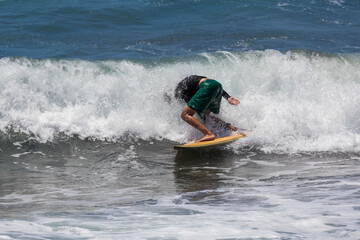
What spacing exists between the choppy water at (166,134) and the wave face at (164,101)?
0.03 m

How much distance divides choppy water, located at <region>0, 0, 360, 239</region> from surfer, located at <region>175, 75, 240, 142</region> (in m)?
0.50

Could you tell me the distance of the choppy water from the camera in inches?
192

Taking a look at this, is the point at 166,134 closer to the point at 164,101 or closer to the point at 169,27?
the point at 164,101

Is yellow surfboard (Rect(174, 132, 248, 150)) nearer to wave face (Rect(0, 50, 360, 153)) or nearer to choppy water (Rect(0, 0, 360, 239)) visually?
choppy water (Rect(0, 0, 360, 239))

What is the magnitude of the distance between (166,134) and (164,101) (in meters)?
0.63

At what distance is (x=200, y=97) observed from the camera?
8.15 metres

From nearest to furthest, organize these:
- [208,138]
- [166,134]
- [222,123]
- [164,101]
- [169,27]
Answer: [208,138] < [222,123] < [166,134] < [164,101] < [169,27]

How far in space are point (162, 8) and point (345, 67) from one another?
8.50 meters

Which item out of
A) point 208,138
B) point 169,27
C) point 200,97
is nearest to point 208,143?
point 208,138

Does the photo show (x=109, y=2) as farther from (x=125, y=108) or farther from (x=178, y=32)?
(x=125, y=108)

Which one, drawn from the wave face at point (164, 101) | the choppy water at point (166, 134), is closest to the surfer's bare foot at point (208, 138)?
the choppy water at point (166, 134)

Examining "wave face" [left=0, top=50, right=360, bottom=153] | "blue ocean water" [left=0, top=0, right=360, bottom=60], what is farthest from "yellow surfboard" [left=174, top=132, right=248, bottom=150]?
"blue ocean water" [left=0, top=0, right=360, bottom=60]

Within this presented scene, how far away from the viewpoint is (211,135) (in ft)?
27.3

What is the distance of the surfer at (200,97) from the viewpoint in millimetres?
8164
